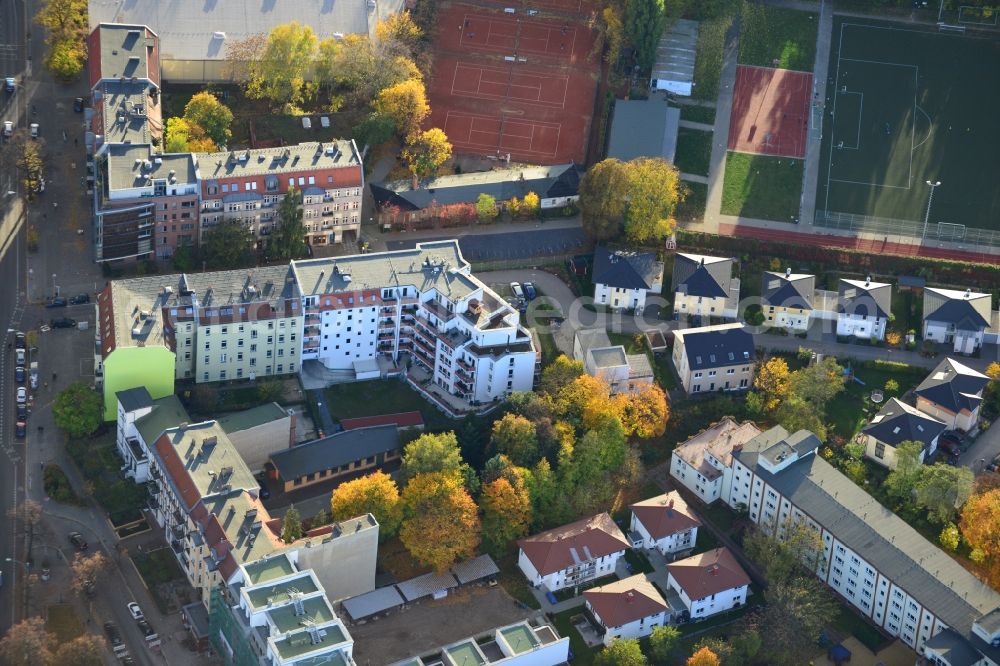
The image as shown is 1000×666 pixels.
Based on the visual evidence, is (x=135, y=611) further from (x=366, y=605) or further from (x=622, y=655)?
(x=622, y=655)

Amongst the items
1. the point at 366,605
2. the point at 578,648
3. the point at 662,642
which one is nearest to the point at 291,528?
the point at 366,605

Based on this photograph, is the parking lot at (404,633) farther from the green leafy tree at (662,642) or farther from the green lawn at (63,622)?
the green lawn at (63,622)

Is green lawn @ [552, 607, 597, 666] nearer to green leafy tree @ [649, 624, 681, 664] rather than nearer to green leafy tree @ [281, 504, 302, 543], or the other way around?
green leafy tree @ [649, 624, 681, 664]

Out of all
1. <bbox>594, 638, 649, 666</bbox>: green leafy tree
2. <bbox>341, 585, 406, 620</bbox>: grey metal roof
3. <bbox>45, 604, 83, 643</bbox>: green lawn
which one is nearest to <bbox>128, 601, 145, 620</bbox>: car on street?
<bbox>45, 604, 83, 643</bbox>: green lawn

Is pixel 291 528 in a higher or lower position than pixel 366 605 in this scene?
higher

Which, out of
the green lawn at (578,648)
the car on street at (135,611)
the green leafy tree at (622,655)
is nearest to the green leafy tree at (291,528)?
the car on street at (135,611)

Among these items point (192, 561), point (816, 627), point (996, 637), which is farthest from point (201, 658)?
point (996, 637)
